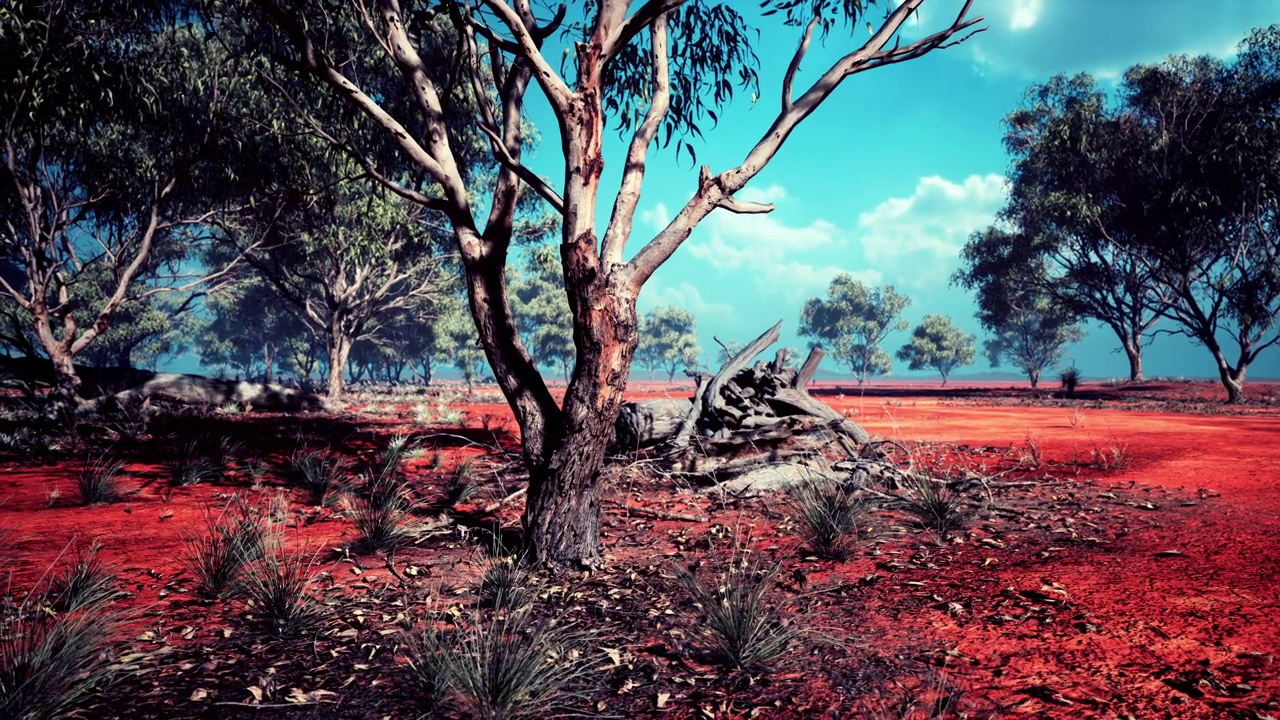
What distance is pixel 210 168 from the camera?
14.5 m

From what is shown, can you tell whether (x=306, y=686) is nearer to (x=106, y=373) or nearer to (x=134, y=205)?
(x=134, y=205)

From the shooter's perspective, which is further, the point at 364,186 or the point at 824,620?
the point at 364,186

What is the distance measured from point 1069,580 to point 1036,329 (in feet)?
225

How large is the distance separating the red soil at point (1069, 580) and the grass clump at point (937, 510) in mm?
196

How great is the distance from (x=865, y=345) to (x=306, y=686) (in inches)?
2879

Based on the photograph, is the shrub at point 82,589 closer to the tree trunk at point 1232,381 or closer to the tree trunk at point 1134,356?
the tree trunk at point 1232,381

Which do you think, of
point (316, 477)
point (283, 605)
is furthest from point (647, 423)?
point (283, 605)

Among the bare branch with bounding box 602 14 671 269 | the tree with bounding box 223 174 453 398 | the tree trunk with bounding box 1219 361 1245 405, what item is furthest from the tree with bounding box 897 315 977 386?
the bare branch with bounding box 602 14 671 269

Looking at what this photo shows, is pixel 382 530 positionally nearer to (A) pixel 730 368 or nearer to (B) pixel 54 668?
(B) pixel 54 668

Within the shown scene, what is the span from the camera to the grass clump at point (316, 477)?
6872 millimetres

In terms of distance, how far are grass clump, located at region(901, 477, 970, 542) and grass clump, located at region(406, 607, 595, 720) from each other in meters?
3.39

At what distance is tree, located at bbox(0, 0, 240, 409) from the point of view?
1005cm

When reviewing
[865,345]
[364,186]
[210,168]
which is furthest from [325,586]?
[865,345]

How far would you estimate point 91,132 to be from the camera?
1563 cm
